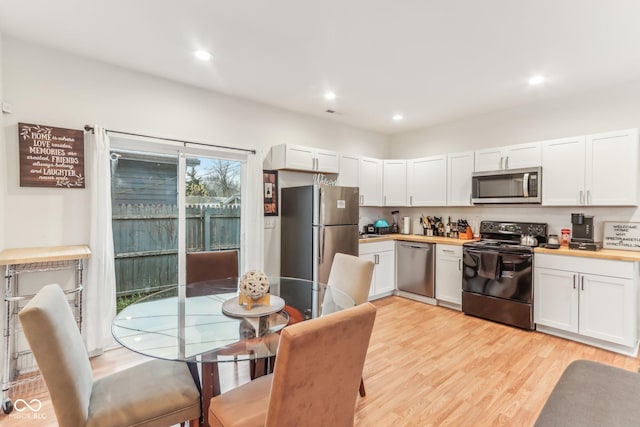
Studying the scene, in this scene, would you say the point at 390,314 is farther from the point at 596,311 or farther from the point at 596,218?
the point at 596,218

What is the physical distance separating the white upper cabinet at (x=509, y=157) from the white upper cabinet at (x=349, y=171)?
160 centimetres

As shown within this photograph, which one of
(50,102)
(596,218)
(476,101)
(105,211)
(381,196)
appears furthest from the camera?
(381,196)

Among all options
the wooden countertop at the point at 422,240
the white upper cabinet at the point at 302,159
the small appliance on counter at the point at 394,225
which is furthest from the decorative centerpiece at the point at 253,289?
the small appliance on counter at the point at 394,225

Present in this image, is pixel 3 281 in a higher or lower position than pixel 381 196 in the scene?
lower

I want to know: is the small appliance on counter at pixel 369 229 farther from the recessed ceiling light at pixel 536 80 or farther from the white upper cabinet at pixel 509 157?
the recessed ceiling light at pixel 536 80

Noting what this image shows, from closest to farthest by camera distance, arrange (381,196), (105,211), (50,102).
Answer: (50,102), (105,211), (381,196)

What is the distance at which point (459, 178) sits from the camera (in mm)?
4297

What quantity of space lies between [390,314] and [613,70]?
3365mm

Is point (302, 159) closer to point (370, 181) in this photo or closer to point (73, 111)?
point (370, 181)

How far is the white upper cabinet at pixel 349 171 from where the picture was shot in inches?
174

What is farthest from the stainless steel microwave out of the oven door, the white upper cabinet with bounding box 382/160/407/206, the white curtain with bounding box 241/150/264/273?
the white curtain with bounding box 241/150/264/273

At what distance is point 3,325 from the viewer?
2.36m

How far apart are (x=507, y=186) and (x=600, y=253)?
1.16m

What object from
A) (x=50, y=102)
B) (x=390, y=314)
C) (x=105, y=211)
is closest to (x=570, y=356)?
(x=390, y=314)
